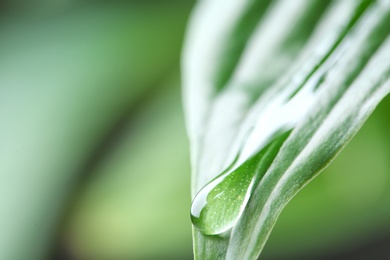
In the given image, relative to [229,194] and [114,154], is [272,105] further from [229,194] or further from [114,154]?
[114,154]

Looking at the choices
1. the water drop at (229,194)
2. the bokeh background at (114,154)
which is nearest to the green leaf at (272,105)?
the water drop at (229,194)

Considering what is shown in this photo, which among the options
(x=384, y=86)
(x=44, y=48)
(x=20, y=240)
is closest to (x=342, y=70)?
(x=384, y=86)

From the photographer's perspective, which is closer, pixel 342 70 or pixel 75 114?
pixel 342 70

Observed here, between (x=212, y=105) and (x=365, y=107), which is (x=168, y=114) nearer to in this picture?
(x=212, y=105)

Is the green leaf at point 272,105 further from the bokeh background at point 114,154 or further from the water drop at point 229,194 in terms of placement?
the bokeh background at point 114,154

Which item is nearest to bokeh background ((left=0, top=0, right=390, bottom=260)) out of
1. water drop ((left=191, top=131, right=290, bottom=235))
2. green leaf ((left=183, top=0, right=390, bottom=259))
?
green leaf ((left=183, top=0, right=390, bottom=259))

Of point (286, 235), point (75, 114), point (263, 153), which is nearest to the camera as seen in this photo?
point (263, 153)

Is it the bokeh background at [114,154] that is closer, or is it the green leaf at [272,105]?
the green leaf at [272,105]

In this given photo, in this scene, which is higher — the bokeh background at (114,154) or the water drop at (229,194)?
the bokeh background at (114,154)
